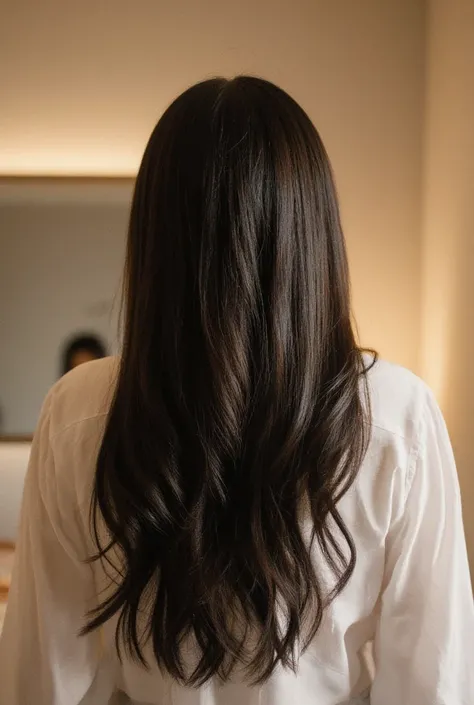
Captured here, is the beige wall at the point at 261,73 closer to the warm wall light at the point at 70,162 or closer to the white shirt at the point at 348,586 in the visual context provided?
the warm wall light at the point at 70,162

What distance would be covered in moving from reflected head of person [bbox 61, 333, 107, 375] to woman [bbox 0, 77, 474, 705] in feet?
2.73

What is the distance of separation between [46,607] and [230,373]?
38cm

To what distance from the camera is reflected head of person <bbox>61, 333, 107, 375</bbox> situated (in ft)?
4.98

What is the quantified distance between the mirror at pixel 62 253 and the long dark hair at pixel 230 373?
0.90 meters

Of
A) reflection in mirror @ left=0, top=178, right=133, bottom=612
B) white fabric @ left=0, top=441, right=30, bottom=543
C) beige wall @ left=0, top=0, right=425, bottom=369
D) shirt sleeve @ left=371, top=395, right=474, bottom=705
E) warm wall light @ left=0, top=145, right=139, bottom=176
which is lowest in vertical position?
white fabric @ left=0, top=441, right=30, bottom=543

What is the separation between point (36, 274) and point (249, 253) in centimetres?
104

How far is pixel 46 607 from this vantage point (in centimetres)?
73

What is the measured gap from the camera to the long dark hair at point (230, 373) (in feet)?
1.91

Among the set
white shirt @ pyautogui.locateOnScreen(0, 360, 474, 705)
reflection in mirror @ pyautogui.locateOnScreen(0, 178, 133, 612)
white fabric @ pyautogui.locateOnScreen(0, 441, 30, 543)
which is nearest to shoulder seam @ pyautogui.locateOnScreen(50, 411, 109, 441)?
white shirt @ pyautogui.locateOnScreen(0, 360, 474, 705)

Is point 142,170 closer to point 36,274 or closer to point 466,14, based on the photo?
point 466,14

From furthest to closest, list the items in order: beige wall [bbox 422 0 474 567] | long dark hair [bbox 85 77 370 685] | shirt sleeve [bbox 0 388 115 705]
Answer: beige wall [bbox 422 0 474 567] → shirt sleeve [bbox 0 388 115 705] → long dark hair [bbox 85 77 370 685]

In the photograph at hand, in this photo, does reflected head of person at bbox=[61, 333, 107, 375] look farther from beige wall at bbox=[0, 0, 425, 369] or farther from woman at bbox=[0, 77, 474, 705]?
woman at bbox=[0, 77, 474, 705]

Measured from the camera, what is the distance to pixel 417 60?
144 centimetres

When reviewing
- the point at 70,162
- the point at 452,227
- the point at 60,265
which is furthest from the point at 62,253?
the point at 452,227
